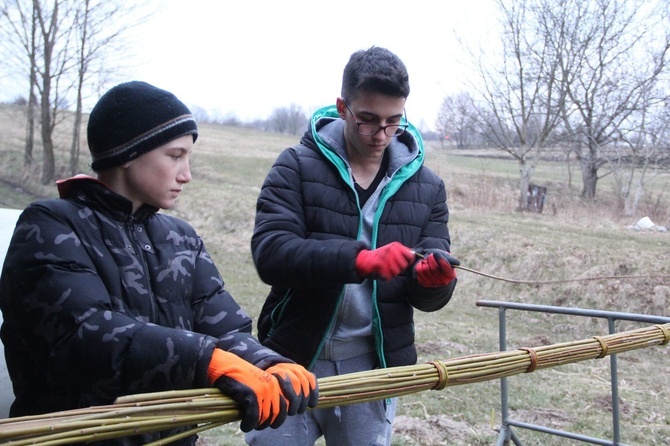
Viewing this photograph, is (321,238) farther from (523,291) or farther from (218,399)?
(523,291)

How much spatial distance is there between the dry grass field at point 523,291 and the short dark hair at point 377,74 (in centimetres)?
269

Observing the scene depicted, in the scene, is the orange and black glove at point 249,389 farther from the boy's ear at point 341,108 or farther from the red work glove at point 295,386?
the boy's ear at point 341,108

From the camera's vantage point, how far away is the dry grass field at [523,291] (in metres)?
5.16

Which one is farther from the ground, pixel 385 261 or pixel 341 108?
pixel 341 108

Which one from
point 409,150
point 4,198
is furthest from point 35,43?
point 409,150

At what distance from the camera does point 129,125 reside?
1.83m

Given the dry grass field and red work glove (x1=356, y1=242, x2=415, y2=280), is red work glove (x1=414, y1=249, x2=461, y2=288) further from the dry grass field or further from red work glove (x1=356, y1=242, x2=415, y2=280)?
the dry grass field

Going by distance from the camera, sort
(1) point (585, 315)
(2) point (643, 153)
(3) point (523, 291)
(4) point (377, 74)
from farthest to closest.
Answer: (2) point (643, 153) < (3) point (523, 291) < (1) point (585, 315) < (4) point (377, 74)

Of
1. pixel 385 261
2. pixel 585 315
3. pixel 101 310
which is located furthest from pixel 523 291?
pixel 101 310

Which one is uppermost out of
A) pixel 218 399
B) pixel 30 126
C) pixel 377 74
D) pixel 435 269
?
pixel 30 126

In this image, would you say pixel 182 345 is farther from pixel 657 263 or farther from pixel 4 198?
pixel 4 198

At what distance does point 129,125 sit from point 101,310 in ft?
1.81

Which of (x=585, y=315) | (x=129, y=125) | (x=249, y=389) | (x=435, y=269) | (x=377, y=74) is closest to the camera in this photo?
(x=249, y=389)

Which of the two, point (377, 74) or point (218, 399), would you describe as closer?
point (218, 399)
